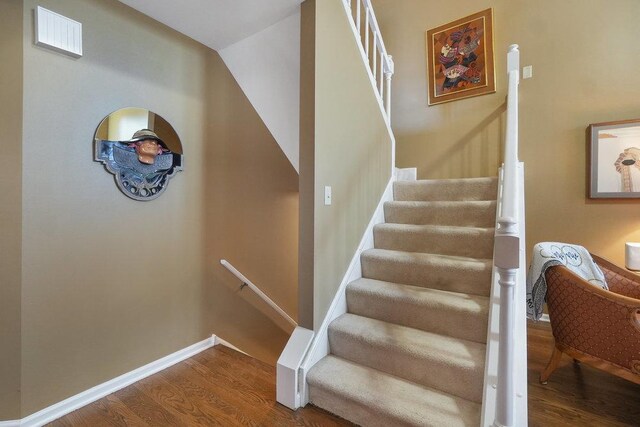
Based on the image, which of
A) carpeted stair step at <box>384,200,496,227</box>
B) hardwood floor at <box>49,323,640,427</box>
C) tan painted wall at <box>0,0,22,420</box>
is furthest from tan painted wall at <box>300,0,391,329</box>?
tan painted wall at <box>0,0,22,420</box>

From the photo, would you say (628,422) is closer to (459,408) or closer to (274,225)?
(459,408)

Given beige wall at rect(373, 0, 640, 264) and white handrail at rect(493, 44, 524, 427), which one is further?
beige wall at rect(373, 0, 640, 264)

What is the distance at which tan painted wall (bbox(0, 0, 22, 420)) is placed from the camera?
4.70ft

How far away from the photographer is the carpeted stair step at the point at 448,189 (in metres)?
2.34

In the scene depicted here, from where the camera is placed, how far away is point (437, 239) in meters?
2.09

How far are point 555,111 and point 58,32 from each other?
12.5 ft

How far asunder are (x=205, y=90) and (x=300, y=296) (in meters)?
1.85

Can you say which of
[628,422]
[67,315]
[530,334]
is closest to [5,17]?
[67,315]

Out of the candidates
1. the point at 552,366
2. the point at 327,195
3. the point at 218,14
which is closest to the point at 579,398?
the point at 552,366

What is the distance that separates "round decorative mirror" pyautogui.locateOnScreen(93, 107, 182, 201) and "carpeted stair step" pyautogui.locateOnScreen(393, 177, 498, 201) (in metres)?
1.98

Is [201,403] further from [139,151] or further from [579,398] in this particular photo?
[579,398]

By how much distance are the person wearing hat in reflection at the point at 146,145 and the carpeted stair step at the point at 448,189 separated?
2.06 meters

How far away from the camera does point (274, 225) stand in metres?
2.73

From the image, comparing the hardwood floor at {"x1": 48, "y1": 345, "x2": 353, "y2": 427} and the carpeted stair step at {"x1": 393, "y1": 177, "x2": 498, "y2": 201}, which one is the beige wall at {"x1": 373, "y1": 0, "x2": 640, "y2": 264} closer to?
the carpeted stair step at {"x1": 393, "y1": 177, "x2": 498, "y2": 201}
